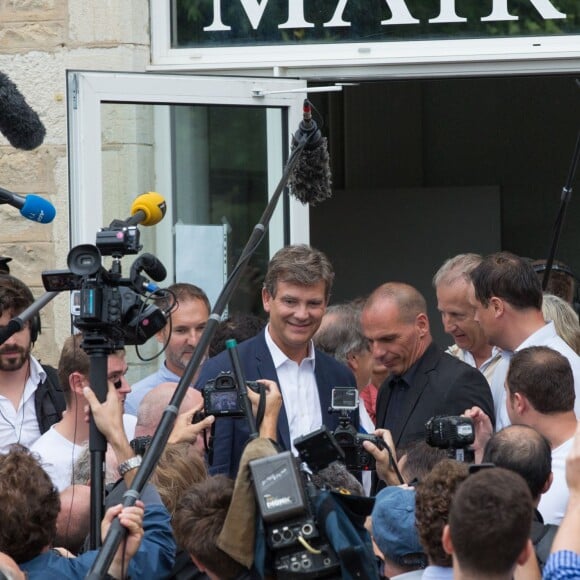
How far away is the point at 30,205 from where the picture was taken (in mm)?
3873

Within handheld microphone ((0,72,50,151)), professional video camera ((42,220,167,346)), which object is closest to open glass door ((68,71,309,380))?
handheld microphone ((0,72,50,151))

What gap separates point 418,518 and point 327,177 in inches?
72.0

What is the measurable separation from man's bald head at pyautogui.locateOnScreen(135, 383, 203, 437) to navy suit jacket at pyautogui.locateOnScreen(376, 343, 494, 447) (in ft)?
2.77

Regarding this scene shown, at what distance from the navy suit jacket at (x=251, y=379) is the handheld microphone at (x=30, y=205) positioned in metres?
1.02

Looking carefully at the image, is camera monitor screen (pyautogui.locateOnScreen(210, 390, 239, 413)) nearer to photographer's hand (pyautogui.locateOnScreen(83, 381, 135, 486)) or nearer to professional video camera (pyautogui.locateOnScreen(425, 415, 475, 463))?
photographer's hand (pyautogui.locateOnScreen(83, 381, 135, 486))

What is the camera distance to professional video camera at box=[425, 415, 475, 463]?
13.4 ft

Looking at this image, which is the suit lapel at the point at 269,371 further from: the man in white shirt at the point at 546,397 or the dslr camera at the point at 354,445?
the man in white shirt at the point at 546,397

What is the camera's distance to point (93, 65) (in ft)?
22.3

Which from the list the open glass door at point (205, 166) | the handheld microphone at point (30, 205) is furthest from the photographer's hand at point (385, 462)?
the open glass door at point (205, 166)

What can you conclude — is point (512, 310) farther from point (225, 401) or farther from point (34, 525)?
point (34, 525)

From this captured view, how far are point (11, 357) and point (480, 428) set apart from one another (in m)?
1.87

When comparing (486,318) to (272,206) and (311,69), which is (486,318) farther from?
(311,69)

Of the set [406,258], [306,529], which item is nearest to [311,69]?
[306,529]

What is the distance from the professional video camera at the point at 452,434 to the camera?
407 cm
